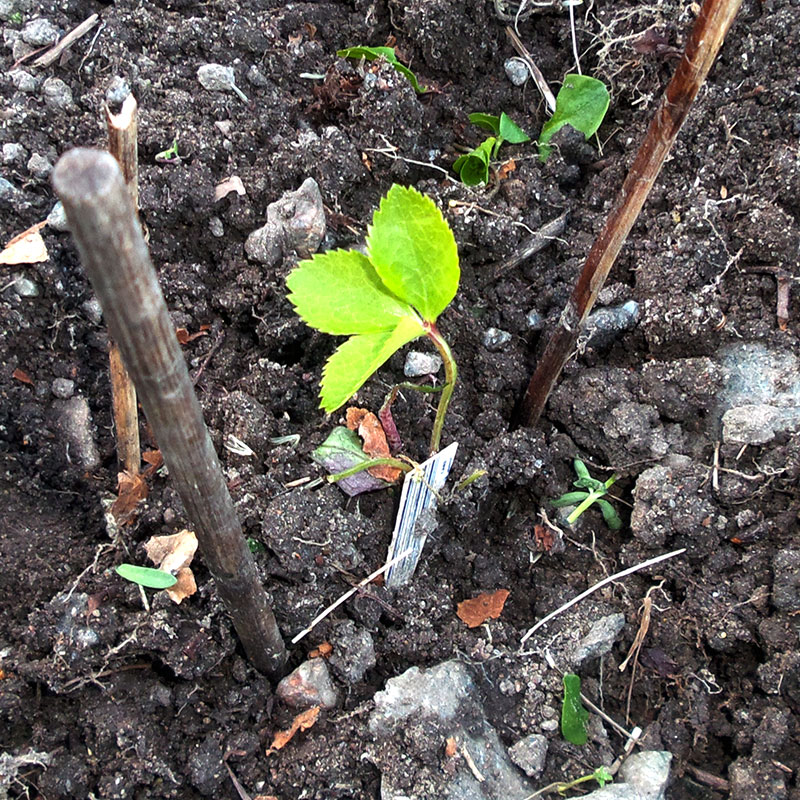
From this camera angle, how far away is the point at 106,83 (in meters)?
1.91

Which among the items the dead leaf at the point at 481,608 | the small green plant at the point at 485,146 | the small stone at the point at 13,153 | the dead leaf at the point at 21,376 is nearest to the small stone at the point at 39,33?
the small stone at the point at 13,153

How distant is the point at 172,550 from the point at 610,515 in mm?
959

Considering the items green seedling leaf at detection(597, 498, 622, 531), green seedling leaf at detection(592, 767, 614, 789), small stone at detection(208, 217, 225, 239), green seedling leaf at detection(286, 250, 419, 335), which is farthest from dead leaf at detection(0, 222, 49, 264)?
green seedling leaf at detection(592, 767, 614, 789)

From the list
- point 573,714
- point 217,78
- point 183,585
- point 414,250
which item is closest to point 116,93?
point 217,78

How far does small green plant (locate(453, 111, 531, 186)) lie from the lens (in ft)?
6.53

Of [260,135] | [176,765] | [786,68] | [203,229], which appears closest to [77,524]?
[176,765]

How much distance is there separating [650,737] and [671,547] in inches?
15.4

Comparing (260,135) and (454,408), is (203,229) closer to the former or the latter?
(260,135)

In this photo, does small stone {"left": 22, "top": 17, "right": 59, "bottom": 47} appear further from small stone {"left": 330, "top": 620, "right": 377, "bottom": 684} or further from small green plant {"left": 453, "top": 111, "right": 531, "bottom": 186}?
small stone {"left": 330, "top": 620, "right": 377, "bottom": 684}

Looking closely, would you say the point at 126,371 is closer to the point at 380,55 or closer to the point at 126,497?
the point at 126,497

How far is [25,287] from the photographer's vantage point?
1691mm

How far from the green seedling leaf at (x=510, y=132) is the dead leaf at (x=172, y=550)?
51.4 inches

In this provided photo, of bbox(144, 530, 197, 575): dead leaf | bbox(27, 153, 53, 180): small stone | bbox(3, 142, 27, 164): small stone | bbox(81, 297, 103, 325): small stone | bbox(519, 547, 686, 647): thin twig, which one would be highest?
bbox(3, 142, 27, 164): small stone

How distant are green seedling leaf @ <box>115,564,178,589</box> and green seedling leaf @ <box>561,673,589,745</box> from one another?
2.62 ft
